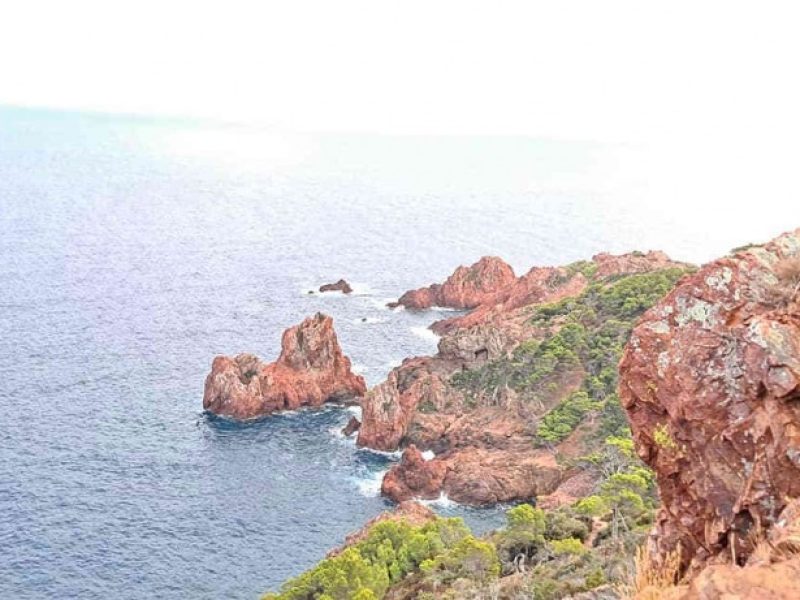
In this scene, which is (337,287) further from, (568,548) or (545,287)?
(568,548)

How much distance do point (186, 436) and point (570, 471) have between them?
46.9 metres

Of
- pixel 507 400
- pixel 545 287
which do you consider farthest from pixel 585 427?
pixel 545 287

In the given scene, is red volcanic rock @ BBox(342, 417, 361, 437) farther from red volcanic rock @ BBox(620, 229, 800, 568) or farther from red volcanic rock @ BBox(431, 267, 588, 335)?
red volcanic rock @ BBox(620, 229, 800, 568)

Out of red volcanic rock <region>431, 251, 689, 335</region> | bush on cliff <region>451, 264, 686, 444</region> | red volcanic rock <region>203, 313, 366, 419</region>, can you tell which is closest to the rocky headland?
bush on cliff <region>451, 264, 686, 444</region>

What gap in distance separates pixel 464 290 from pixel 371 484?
73196mm

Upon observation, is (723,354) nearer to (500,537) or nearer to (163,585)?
(500,537)

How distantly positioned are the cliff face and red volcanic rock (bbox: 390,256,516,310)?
26.5 m

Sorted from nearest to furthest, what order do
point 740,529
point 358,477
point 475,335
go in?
1. point 740,529
2. point 358,477
3. point 475,335

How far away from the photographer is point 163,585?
7244 centimetres

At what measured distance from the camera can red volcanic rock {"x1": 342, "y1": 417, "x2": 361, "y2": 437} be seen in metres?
106

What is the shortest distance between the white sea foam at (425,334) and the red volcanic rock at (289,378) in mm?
25227

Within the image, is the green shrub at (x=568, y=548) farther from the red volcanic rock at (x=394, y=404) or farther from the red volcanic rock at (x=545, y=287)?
the red volcanic rock at (x=545, y=287)

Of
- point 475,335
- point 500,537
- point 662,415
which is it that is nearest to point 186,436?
point 475,335

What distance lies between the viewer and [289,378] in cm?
11462
